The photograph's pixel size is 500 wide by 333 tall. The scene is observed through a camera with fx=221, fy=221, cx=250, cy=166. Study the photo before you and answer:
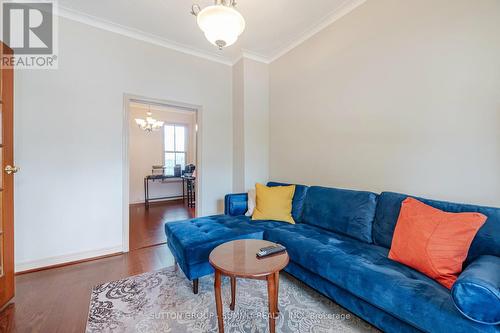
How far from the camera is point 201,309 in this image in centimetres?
173

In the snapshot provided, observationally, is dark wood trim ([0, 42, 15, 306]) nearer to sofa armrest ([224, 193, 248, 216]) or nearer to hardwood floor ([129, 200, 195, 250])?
hardwood floor ([129, 200, 195, 250])

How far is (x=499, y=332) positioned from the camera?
97 cm

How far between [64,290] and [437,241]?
2989 millimetres

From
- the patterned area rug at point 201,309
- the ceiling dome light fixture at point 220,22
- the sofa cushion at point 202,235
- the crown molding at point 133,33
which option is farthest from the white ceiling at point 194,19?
the patterned area rug at point 201,309

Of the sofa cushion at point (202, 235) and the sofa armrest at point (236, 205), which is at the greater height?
the sofa armrest at point (236, 205)

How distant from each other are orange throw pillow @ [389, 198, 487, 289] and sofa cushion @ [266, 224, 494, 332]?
0.08m

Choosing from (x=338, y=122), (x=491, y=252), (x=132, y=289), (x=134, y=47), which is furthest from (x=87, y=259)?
(x=491, y=252)

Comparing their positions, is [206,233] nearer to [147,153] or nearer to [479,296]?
[479,296]

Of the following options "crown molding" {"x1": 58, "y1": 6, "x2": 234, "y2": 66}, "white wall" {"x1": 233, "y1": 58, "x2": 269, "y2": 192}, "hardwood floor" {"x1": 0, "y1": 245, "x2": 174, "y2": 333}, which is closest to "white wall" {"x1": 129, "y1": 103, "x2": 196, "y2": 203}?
"crown molding" {"x1": 58, "y1": 6, "x2": 234, "y2": 66}

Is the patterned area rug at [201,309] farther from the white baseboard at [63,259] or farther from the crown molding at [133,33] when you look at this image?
the crown molding at [133,33]

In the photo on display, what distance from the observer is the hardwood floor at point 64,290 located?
62.1 inches

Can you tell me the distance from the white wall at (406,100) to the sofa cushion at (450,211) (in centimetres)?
23

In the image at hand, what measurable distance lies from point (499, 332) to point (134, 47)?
4.06 meters

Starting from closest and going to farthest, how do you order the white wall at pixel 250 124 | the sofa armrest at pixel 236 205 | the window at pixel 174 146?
the sofa armrest at pixel 236 205
the white wall at pixel 250 124
the window at pixel 174 146
